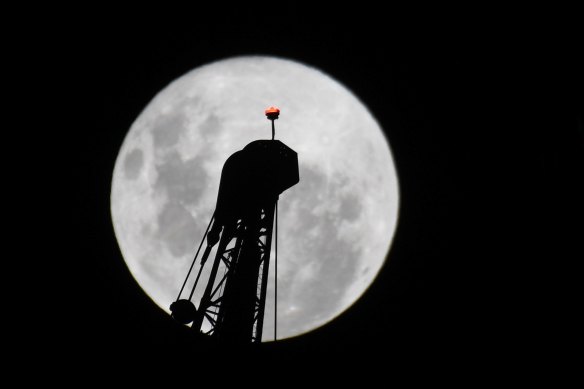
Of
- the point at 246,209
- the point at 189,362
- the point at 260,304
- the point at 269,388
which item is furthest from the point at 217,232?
the point at 269,388

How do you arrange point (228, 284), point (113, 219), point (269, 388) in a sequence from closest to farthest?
point (269, 388) < point (228, 284) < point (113, 219)

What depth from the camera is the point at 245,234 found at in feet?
26.5

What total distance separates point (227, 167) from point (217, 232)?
157 cm

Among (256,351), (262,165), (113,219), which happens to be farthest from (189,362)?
(113,219)

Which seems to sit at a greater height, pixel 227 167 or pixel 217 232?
pixel 227 167

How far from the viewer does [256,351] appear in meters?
6.37

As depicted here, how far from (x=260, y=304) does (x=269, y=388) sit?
1.63 m

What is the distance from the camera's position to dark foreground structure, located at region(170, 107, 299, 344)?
23.4ft

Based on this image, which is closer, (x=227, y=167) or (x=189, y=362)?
(x=189, y=362)

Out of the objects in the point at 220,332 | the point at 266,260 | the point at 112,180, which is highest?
the point at 112,180

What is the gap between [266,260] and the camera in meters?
7.75

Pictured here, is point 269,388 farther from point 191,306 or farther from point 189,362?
point 191,306

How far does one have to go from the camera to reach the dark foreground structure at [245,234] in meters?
7.12

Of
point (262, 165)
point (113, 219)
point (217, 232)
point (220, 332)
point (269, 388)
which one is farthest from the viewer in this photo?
point (113, 219)
